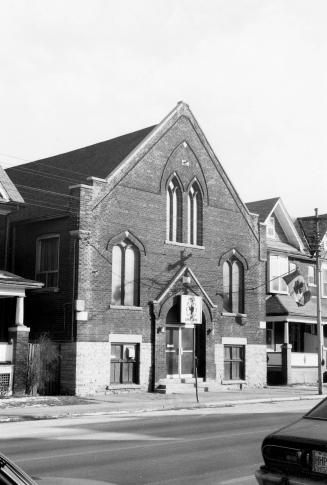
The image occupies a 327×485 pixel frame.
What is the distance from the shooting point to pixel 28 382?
2530 centimetres

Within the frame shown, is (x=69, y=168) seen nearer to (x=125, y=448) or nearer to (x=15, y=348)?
(x=15, y=348)

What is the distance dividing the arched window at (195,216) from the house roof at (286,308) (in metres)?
7.77

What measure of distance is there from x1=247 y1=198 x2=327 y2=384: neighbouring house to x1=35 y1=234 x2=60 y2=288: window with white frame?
11707 mm

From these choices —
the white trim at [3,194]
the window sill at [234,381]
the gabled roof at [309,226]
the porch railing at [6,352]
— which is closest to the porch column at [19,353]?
the porch railing at [6,352]

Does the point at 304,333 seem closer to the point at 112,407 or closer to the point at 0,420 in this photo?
the point at 112,407

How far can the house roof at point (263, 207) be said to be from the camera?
38.7 m

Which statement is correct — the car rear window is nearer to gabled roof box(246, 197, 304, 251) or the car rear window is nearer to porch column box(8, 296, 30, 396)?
porch column box(8, 296, 30, 396)

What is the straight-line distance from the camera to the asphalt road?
989 cm

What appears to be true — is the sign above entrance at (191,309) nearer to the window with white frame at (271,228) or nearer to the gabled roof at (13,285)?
the gabled roof at (13,285)

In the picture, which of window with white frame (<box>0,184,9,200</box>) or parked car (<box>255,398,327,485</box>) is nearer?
parked car (<box>255,398,327,485</box>)

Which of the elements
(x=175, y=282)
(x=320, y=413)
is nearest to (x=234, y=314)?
(x=175, y=282)

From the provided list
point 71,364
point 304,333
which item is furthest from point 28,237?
point 304,333

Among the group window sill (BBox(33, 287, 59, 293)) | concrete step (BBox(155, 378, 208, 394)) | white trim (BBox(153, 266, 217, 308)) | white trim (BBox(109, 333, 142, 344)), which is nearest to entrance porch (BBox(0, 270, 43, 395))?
window sill (BBox(33, 287, 59, 293))

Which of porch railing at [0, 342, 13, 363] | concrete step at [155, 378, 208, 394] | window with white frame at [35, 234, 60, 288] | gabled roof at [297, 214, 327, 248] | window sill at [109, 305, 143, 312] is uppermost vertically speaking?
gabled roof at [297, 214, 327, 248]
